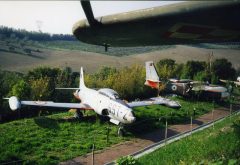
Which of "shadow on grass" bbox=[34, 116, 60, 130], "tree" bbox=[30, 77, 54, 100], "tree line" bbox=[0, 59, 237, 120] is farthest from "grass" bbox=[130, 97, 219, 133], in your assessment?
"tree" bbox=[30, 77, 54, 100]

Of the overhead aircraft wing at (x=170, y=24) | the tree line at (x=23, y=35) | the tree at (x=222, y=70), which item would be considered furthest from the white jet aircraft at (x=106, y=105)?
the tree line at (x=23, y=35)

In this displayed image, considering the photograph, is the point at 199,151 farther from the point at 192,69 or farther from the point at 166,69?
the point at 192,69

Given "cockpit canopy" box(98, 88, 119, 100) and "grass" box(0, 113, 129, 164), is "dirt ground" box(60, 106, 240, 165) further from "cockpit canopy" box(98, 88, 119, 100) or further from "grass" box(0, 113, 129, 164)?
"cockpit canopy" box(98, 88, 119, 100)

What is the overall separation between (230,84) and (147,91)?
41.3 feet

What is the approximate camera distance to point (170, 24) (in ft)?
17.3

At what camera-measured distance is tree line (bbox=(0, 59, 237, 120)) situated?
30.5m

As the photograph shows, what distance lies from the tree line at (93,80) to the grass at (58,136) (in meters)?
5.61

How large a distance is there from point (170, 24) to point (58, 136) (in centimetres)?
1748

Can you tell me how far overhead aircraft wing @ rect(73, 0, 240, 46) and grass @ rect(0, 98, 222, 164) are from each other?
38.9 ft

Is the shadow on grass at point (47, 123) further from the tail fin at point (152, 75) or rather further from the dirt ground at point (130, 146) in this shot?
the tail fin at point (152, 75)

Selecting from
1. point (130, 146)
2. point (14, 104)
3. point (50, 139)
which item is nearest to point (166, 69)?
point (14, 104)

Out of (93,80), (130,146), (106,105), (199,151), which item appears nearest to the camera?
(199,151)

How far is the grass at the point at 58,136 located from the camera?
17.3m

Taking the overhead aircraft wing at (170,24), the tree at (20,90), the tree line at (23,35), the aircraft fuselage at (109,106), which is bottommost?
the aircraft fuselage at (109,106)
